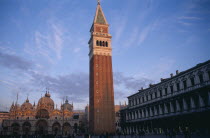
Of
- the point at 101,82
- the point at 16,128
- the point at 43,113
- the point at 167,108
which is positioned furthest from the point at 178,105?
the point at 16,128

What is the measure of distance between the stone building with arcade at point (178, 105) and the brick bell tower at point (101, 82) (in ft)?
Result: 26.2

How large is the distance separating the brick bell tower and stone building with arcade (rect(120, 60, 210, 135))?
7994 mm

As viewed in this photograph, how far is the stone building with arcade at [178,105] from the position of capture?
31.8 meters

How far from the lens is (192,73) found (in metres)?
35.5

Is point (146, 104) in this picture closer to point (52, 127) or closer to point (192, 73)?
point (192, 73)

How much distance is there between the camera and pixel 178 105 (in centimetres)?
3756

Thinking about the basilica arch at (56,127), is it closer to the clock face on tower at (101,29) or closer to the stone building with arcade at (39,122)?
the stone building with arcade at (39,122)

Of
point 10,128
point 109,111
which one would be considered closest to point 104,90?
point 109,111

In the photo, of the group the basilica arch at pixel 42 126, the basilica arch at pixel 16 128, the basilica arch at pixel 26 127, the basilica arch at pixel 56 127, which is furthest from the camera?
the basilica arch at pixel 56 127

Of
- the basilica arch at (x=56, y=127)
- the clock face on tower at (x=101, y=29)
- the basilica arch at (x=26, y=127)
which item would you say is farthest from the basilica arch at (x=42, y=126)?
the clock face on tower at (x=101, y=29)

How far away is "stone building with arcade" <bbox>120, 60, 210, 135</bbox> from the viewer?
1251 inches

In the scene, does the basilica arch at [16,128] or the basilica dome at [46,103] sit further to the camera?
the basilica dome at [46,103]

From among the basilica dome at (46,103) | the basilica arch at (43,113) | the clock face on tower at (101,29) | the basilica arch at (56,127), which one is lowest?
the basilica arch at (56,127)

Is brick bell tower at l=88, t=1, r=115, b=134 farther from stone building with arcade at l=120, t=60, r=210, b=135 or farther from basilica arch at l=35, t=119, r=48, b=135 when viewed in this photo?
basilica arch at l=35, t=119, r=48, b=135
